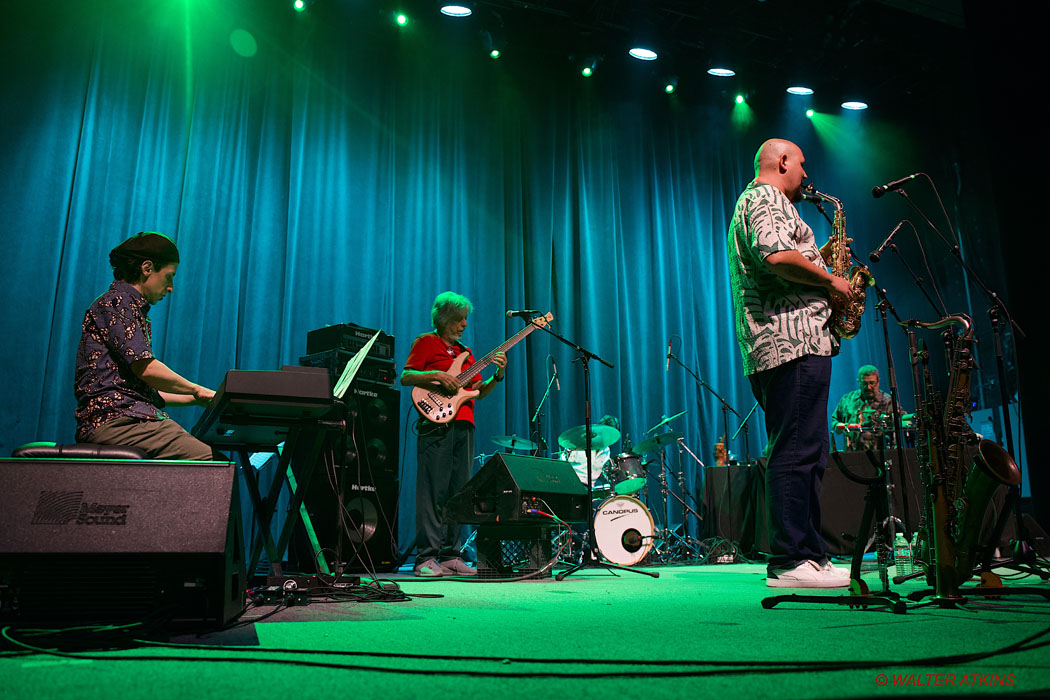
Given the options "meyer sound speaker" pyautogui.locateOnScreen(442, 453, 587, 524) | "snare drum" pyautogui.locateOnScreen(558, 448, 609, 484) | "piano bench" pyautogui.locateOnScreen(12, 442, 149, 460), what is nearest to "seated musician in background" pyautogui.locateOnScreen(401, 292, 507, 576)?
"meyer sound speaker" pyautogui.locateOnScreen(442, 453, 587, 524)

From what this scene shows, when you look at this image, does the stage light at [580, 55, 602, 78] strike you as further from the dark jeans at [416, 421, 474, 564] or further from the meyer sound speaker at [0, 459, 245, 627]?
the meyer sound speaker at [0, 459, 245, 627]

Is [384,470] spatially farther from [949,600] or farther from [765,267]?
[949,600]

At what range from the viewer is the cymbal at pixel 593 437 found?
224 inches

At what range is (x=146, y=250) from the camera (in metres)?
2.67

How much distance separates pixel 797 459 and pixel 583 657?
1.61 metres

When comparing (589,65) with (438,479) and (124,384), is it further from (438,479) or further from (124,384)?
(124,384)

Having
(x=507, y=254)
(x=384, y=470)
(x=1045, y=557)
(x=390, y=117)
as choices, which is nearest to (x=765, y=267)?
(x=384, y=470)

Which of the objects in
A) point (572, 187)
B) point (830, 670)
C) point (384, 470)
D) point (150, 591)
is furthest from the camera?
point (572, 187)

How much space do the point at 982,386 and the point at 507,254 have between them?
197 inches

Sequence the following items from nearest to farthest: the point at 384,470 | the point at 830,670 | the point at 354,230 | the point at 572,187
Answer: the point at 830,670
the point at 384,470
the point at 354,230
the point at 572,187

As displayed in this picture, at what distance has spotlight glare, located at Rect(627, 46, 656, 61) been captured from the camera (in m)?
7.46

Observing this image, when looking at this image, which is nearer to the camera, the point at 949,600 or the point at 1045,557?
the point at 949,600

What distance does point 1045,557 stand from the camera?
15.6 feet

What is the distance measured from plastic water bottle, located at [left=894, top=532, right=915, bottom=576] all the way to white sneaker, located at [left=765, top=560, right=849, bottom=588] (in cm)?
161
